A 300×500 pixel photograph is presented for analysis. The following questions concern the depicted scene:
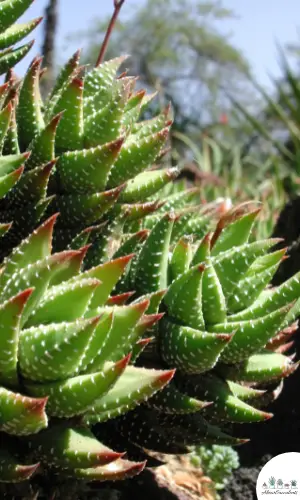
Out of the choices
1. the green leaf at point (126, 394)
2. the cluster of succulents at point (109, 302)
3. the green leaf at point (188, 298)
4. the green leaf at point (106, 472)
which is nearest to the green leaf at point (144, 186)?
the cluster of succulents at point (109, 302)

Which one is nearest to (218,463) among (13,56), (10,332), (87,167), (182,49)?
(87,167)

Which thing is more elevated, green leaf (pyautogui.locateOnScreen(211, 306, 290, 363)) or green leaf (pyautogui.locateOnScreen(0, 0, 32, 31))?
green leaf (pyautogui.locateOnScreen(0, 0, 32, 31))

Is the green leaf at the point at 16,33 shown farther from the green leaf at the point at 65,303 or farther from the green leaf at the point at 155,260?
the green leaf at the point at 65,303

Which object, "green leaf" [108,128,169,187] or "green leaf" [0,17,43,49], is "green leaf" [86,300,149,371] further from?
"green leaf" [0,17,43,49]

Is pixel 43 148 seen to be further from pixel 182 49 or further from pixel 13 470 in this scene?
pixel 182 49

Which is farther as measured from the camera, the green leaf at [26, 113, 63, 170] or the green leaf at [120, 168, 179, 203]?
the green leaf at [120, 168, 179, 203]

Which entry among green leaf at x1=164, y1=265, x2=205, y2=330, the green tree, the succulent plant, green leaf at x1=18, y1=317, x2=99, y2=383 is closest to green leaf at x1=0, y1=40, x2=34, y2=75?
the succulent plant

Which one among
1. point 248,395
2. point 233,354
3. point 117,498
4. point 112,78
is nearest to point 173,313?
point 233,354

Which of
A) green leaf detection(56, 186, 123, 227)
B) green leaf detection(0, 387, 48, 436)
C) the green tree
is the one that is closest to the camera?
green leaf detection(0, 387, 48, 436)

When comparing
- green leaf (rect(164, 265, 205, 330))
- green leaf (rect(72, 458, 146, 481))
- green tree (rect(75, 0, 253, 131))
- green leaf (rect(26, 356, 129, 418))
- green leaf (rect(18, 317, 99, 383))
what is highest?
green leaf (rect(18, 317, 99, 383))
